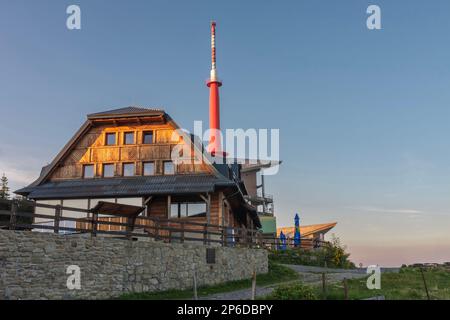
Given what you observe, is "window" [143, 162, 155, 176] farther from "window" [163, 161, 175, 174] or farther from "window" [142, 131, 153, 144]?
"window" [142, 131, 153, 144]

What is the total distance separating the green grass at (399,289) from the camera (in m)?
14.9

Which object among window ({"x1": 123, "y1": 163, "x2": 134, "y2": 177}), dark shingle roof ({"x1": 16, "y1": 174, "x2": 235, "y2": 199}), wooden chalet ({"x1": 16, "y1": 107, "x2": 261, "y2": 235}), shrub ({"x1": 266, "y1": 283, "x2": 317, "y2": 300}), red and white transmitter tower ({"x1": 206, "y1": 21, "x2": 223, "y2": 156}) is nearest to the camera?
shrub ({"x1": 266, "y1": 283, "x2": 317, "y2": 300})

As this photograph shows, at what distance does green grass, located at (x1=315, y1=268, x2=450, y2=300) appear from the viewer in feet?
48.9

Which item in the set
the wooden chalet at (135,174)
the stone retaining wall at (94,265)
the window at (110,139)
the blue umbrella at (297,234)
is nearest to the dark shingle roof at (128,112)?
the wooden chalet at (135,174)

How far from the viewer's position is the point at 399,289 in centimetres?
1727

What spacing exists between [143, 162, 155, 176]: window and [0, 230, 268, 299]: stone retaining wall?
27.9 ft

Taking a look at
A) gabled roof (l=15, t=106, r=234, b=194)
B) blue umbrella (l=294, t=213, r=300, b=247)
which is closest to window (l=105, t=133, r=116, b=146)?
gabled roof (l=15, t=106, r=234, b=194)

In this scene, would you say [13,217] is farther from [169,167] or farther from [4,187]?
[4,187]

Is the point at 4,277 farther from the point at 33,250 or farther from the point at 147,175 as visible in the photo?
the point at 147,175

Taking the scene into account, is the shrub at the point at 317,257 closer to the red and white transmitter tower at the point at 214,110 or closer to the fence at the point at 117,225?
the fence at the point at 117,225
